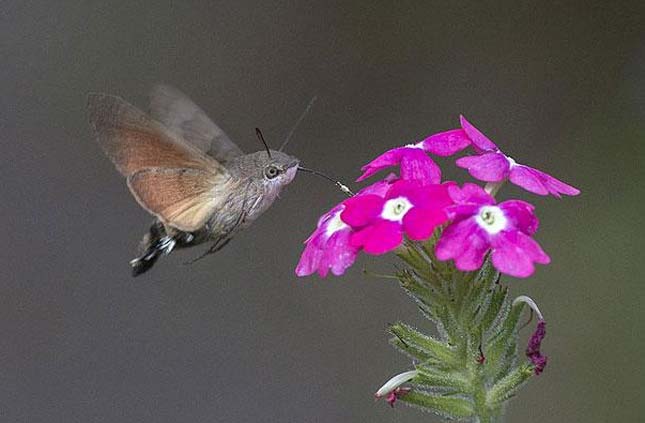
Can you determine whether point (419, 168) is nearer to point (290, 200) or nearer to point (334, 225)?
point (334, 225)

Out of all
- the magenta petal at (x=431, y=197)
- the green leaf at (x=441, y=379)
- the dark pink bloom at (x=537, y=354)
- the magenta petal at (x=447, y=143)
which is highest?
the magenta petal at (x=447, y=143)

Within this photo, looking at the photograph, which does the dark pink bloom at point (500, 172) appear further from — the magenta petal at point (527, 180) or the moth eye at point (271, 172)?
the moth eye at point (271, 172)

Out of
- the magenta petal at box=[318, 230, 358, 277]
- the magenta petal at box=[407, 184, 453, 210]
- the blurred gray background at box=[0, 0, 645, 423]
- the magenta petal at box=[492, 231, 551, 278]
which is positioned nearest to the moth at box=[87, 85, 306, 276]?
the magenta petal at box=[318, 230, 358, 277]

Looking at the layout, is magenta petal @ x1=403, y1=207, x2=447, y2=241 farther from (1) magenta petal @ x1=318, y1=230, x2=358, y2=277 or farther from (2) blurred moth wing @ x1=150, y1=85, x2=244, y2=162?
(2) blurred moth wing @ x1=150, y1=85, x2=244, y2=162

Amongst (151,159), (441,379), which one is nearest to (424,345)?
(441,379)

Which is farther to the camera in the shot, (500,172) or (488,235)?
(500,172)

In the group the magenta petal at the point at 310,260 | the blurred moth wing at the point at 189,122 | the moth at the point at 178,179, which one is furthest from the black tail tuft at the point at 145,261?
the magenta petal at the point at 310,260
